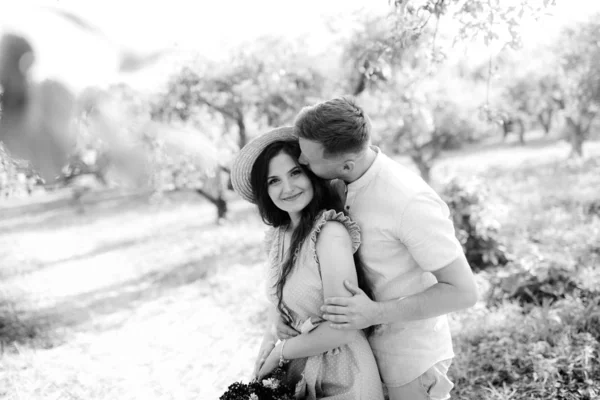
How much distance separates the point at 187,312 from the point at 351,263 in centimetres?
486

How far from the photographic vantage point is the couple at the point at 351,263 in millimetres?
1901

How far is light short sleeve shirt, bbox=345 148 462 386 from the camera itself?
1.86 metres

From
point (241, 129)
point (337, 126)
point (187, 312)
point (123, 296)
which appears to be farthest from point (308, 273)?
point (241, 129)

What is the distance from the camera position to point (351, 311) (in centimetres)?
193

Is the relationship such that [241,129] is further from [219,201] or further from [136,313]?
[136,313]

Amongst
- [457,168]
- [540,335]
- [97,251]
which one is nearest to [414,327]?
[540,335]

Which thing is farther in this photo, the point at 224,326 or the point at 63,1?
the point at 224,326

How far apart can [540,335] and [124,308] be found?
5.17 m

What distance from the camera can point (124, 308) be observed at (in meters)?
6.99

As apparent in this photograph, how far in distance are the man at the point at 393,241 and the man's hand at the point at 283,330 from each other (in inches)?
13.7

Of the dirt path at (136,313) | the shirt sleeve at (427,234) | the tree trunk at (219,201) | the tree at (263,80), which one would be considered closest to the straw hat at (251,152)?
the shirt sleeve at (427,234)

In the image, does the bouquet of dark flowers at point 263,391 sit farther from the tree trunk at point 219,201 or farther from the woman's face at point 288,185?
the tree trunk at point 219,201

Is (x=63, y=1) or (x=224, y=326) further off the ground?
(x=63, y=1)

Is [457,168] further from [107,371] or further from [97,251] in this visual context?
[107,371]
